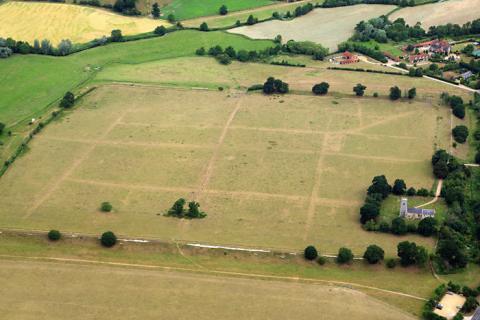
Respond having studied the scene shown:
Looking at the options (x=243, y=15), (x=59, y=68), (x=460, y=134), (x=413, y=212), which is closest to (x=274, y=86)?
(x=460, y=134)

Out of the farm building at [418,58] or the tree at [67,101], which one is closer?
the tree at [67,101]

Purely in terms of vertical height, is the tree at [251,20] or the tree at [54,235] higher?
the tree at [251,20]

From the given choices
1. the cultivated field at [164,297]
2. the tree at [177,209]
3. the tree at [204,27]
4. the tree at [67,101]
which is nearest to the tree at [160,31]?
the tree at [204,27]

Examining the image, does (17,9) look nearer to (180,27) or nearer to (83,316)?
(180,27)

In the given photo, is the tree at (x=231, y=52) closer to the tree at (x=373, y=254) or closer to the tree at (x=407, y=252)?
the tree at (x=373, y=254)

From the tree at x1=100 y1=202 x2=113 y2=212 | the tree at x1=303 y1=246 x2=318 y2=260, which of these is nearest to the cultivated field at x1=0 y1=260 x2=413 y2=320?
the tree at x1=303 y1=246 x2=318 y2=260

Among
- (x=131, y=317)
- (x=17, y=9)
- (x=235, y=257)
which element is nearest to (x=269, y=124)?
(x=235, y=257)
